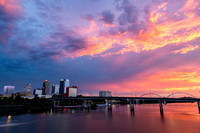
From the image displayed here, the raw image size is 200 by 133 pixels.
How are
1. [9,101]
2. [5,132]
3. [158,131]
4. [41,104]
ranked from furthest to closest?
[41,104], [9,101], [158,131], [5,132]

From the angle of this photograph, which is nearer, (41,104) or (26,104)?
(26,104)

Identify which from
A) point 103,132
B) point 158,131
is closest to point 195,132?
point 158,131

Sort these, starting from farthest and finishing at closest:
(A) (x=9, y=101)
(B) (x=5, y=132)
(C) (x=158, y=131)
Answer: (A) (x=9, y=101) → (C) (x=158, y=131) → (B) (x=5, y=132)

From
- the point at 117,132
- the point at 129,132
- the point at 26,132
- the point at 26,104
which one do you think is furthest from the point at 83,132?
the point at 26,104

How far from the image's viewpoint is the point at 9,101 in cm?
15662

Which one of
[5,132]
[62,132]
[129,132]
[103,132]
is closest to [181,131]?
[129,132]

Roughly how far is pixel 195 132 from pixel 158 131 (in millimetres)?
13681

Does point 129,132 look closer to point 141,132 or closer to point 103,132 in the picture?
point 141,132

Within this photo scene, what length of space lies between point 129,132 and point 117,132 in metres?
4.51

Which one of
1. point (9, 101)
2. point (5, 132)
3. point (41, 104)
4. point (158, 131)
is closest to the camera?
point (5, 132)

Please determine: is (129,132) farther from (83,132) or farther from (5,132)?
(5,132)

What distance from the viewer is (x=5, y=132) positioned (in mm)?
48344

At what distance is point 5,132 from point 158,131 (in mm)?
56643

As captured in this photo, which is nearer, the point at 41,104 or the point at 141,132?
the point at 141,132
